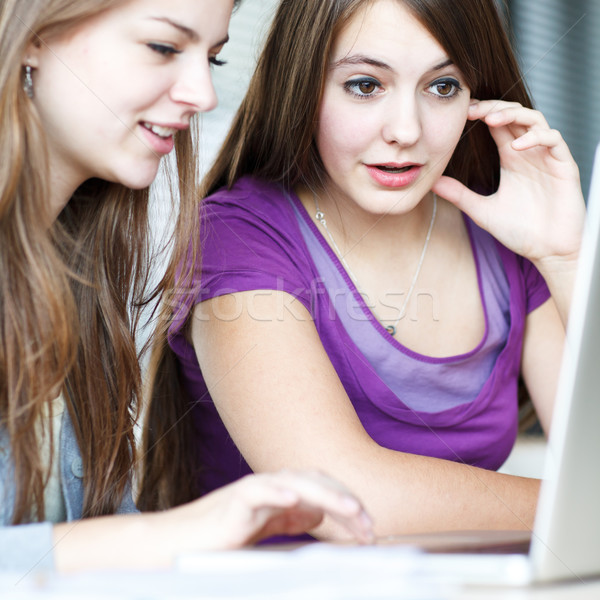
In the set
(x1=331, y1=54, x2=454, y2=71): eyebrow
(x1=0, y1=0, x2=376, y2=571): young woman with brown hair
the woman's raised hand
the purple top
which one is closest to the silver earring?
(x1=0, y1=0, x2=376, y2=571): young woman with brown hair

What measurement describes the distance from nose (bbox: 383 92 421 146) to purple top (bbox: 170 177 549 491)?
237 millimetres

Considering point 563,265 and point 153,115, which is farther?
point 563,265

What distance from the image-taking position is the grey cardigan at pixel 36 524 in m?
0.77

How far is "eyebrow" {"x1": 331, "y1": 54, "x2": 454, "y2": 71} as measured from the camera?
1247 mm

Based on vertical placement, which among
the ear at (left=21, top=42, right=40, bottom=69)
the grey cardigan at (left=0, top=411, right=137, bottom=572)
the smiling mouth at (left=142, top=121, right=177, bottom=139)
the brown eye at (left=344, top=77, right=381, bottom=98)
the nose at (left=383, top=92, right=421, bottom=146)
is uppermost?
the brown eye at (left=344, top=77, right=381, bottom=98)

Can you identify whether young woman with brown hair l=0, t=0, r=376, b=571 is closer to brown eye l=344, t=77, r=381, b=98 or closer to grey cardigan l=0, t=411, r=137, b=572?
grey cardigan l=0, t=411, r=137, b=572

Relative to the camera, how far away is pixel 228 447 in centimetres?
142

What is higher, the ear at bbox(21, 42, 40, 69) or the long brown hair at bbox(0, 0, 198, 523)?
the ear at bbox(21, 42, 40, 69)

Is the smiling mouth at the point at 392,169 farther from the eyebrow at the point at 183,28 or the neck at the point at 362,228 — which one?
the eyebrow at the point at 183,28

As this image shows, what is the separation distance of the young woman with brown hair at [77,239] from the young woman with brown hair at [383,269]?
0.18 m

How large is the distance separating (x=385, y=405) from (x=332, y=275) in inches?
9.4

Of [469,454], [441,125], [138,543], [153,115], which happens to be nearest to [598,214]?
[138,543]

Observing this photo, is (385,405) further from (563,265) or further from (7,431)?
(7,431)

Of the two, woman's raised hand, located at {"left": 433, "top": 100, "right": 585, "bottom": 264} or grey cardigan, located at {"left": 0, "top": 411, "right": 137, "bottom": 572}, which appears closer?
grey cardigan, located at {"left": 0, "top": 411, "right": 137, "bottom": 572}
